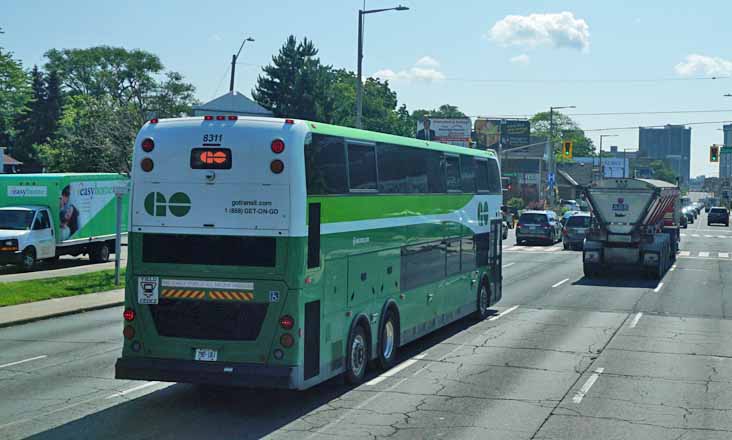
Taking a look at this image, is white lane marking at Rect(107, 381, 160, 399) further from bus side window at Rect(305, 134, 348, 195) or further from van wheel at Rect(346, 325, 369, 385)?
bus side window at Rect(305, 134, 348, 195)

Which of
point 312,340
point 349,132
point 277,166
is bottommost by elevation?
point 312,340

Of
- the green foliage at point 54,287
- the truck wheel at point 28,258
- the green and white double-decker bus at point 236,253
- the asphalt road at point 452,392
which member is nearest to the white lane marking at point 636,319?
the asphalt road at point 452,392

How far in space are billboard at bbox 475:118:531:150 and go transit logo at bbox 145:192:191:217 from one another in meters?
121

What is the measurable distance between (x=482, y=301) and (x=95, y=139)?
22382mm

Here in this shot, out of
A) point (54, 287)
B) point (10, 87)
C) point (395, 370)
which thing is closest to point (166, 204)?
point (395, 370)

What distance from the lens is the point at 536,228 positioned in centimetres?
5134

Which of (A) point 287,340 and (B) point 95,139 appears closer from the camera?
(A) point 287,340

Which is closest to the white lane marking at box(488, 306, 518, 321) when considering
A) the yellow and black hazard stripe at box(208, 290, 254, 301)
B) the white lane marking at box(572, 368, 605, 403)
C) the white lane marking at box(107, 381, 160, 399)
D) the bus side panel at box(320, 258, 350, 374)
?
the white lane marking at box(572, 368, 605, 403)

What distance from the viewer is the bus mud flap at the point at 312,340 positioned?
11852 mm

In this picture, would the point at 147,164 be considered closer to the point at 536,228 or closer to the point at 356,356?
the point at 356,356

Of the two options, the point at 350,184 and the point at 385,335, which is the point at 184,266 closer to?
the point at 350,184

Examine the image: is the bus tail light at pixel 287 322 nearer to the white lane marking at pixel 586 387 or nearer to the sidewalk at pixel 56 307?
the white lane marking at pixel 586 387

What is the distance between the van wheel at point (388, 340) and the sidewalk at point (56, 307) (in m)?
9.13

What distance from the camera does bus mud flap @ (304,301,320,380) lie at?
11852 mm
